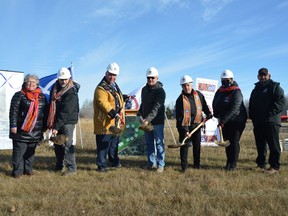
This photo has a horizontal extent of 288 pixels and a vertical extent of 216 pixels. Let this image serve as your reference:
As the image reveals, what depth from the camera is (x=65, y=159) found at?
262 inches

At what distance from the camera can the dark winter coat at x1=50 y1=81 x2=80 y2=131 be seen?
646cm

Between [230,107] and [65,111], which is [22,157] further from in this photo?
[230,107]

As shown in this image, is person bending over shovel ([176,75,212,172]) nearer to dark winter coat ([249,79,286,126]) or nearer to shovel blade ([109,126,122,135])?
dark winter coat ([249,79,286,126])

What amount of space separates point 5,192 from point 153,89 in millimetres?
3351

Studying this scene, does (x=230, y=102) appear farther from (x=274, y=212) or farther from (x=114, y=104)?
(x=274, y=212)

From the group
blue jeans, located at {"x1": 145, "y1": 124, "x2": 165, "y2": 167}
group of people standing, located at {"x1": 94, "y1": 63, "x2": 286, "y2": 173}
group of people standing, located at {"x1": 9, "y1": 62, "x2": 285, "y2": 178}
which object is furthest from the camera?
blue jeans, located at {"x1": 145, "y1": 124, "x2": 165, "y2": 167}

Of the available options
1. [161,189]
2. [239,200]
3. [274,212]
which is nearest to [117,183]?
[161,189]

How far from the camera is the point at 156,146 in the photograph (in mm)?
7117

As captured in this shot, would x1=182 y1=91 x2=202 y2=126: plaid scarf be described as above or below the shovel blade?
above

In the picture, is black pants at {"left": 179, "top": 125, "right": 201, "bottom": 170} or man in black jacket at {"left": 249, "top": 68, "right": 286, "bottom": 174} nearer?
man in black jacket at {"left": 249, "top": 68, "right": 286, "bottom": 174}

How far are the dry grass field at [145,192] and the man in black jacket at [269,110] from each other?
40 cm

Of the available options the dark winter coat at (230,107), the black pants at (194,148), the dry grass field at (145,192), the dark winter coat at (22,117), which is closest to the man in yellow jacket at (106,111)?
the dry grass field at (145,192)

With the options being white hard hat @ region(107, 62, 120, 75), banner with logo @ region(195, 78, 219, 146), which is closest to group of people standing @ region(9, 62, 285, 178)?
white hard hat @ region(107, 62, 120, 75)

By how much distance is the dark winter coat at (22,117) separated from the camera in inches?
250
